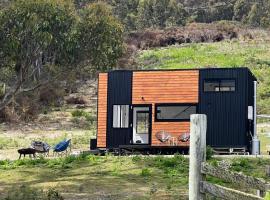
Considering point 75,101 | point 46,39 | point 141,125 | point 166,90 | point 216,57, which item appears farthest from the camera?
point 216,57

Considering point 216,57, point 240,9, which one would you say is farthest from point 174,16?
point 216,57

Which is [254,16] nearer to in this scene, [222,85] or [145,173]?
[222,85]

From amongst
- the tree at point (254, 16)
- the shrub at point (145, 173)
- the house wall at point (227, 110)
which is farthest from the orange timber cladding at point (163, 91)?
the tree at point (254, 16)

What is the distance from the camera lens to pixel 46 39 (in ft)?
69.4

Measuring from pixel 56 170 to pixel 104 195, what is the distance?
13.3 feet

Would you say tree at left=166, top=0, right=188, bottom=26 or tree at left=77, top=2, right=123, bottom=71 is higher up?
tree at left=166, top=0, right=188, bottom=26

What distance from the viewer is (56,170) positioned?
18391 mm

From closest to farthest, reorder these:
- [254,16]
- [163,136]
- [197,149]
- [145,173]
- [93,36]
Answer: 1. [197,149]
2. [145,173]
3. [163,136]
4. [93,36]
5. [254,16]

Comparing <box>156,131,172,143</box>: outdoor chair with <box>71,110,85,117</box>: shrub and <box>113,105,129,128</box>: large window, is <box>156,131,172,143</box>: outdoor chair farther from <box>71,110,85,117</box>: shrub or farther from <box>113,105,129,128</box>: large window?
<box>71,110,85,117</box>: shrub

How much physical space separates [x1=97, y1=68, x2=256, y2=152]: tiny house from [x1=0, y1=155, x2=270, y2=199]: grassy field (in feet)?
12.2

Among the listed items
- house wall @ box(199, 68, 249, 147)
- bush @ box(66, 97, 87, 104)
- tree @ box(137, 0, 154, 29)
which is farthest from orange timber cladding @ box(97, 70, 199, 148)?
tree @ box(137, 0, 154, 29)

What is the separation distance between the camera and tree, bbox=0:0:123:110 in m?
20.8

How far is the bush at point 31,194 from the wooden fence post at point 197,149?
5.78 m

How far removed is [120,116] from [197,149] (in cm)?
1574
